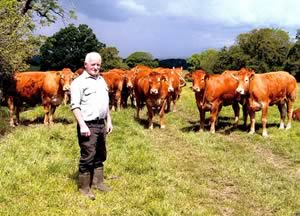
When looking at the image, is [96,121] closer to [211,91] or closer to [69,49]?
[211,91]

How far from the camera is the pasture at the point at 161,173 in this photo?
739cm

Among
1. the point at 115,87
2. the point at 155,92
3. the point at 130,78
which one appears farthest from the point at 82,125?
the point at 130,78

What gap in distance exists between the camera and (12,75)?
1655 centimetres

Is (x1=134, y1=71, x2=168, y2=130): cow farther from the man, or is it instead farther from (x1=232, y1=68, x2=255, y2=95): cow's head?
the man

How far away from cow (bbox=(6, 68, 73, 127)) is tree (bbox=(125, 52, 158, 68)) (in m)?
96.4

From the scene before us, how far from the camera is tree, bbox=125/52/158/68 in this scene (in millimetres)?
114500

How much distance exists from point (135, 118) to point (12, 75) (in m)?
5.06

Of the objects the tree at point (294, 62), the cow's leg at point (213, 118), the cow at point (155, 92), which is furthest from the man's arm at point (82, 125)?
the tree at point (294, 62)

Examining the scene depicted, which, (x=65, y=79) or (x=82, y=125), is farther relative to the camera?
(x=65, y=79)

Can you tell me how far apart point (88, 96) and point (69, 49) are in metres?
68.6

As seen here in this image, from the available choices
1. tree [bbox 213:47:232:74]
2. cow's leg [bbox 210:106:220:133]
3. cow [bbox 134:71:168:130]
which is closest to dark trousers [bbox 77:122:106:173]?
cow's leg [bbox 210:106:220:133]

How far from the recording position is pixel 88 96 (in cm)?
758

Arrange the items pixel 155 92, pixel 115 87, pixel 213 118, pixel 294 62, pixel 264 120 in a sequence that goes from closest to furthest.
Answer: pixel 264 120
pixel 213 118
pixel 155 92
pixel 115 87
pixel 294 62

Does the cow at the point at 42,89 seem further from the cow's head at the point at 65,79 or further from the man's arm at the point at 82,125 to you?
the man's arm at the point at 82,125
